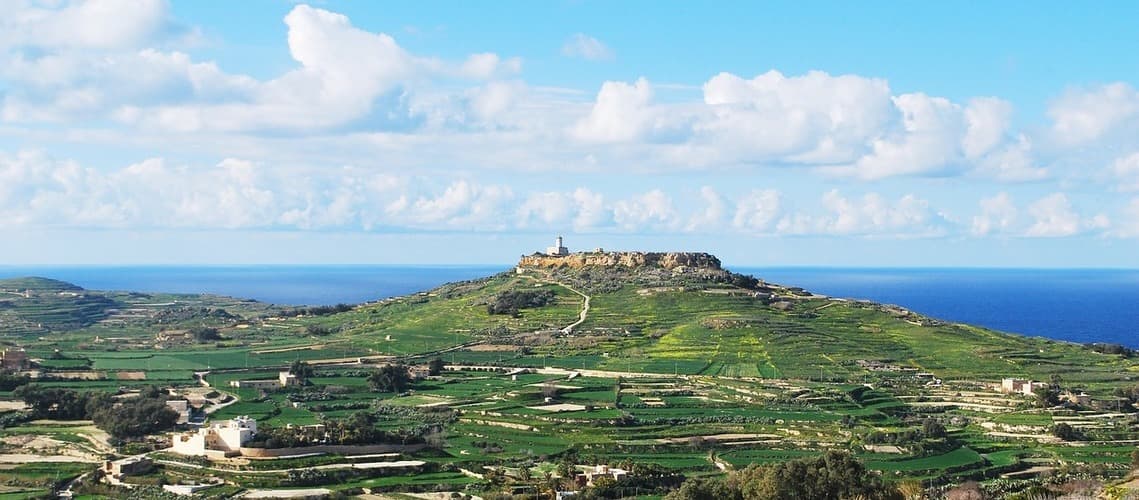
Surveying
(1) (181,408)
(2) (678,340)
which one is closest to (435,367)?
(1) (181,408)

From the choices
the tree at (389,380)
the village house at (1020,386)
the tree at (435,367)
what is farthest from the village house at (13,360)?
the village house at (1020,386)

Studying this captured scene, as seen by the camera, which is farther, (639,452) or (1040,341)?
(1040,341)

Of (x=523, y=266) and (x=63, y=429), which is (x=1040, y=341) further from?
(x=63, y=429)

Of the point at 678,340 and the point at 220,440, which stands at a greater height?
the point at 678,340

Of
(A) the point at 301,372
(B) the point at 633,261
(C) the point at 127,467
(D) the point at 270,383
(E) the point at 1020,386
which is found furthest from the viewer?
(B) the point at 633,261

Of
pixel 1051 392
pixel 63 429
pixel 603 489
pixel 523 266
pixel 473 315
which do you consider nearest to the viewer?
pixel 603 489

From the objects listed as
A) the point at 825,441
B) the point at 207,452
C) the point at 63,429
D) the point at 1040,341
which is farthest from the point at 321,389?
the point at 1040,341

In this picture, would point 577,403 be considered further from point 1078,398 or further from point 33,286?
point 33,286
